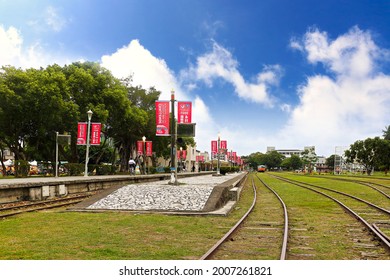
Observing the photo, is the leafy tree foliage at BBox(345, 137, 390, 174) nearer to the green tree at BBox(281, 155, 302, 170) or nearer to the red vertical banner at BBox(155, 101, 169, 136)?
the red vertical banner at BBox(155, 101, 169, 136)

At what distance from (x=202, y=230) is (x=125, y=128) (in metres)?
40.8

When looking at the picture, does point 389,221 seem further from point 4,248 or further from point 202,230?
point 4,248

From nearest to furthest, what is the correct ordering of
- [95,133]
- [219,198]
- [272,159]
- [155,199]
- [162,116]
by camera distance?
[219,198]
[155,199]
[162,116]
[95,133]
[272,159]

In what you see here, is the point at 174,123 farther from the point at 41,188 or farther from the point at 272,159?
the point at 272,159

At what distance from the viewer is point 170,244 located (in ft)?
27.8

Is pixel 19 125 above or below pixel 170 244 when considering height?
above

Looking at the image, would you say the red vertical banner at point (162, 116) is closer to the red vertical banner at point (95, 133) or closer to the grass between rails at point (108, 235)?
the grass between rails at point (108, 235)

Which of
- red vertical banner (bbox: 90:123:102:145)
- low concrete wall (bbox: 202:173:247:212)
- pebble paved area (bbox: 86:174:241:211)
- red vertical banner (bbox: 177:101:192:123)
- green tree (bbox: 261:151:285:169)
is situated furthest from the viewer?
green tree (bbox: 261:151:285:169)

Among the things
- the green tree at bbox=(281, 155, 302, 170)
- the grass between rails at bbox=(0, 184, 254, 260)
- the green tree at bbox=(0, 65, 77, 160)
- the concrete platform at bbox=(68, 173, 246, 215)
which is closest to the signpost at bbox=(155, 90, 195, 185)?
the concrete platform at bbox=(68, 173, 246, 215)

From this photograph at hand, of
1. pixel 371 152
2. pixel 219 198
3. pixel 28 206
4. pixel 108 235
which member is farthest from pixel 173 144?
pixel 371 152

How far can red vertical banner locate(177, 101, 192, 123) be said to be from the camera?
2255 cm

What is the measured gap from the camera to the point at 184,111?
22594 millimetres
